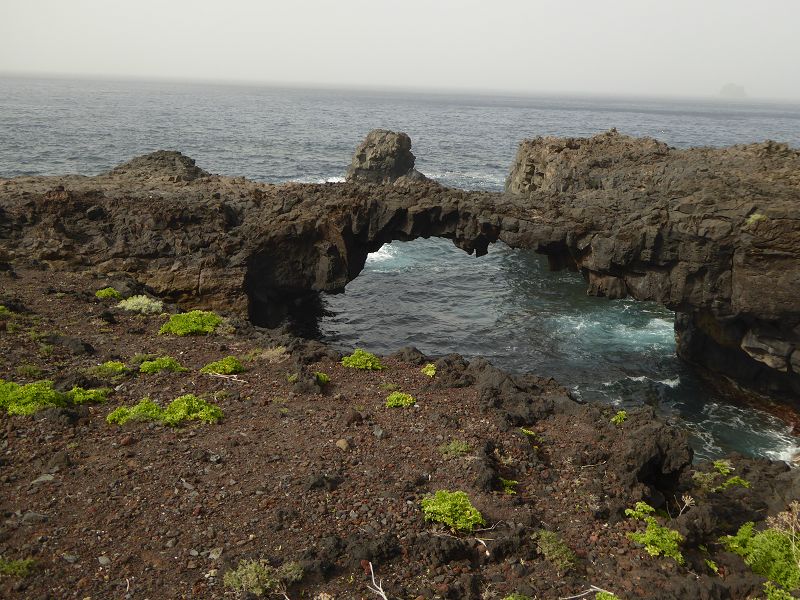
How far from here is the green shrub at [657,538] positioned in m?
14.8

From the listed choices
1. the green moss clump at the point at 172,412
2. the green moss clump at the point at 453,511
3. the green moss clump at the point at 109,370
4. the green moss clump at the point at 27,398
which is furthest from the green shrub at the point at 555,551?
the green moss clump at the point at 109,370

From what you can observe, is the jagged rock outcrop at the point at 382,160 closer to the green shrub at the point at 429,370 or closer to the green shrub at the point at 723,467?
the green shrub at the point at 429,370

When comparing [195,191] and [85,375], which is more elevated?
[195,191]

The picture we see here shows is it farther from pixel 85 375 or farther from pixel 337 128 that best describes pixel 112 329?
pixel 337 128

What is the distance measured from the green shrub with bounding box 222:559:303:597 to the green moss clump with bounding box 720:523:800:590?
10.9m

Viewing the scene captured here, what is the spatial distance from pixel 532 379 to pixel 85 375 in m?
16.4

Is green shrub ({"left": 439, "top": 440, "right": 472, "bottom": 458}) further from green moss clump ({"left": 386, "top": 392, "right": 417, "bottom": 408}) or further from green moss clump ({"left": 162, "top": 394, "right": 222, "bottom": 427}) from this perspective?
green moss clump ({"left": 162, "top": 394, "right": 222, "bottom": 427})

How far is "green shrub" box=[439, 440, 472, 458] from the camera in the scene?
17.9 metres

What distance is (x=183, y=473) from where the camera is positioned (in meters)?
16.4

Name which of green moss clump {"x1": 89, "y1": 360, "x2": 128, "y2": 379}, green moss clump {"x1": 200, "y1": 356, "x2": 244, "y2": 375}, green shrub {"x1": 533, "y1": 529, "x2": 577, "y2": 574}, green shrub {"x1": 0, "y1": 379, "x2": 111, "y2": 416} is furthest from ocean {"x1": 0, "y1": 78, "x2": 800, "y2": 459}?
green shrub {"x1": 0, "y1": 379, "x2": 111, "y2": 416}

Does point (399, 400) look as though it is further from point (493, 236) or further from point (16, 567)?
point (493, 236)

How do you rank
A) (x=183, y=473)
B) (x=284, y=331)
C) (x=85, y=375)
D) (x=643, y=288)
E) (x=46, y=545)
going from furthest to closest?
(x=643, y=288) → (x=284, y=331) → (x=85, y=375) → (x=183, y=473) → (x=46, y=545)

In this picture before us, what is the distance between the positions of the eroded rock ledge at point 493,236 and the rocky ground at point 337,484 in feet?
28.7

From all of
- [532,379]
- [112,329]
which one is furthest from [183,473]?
[532,379]
